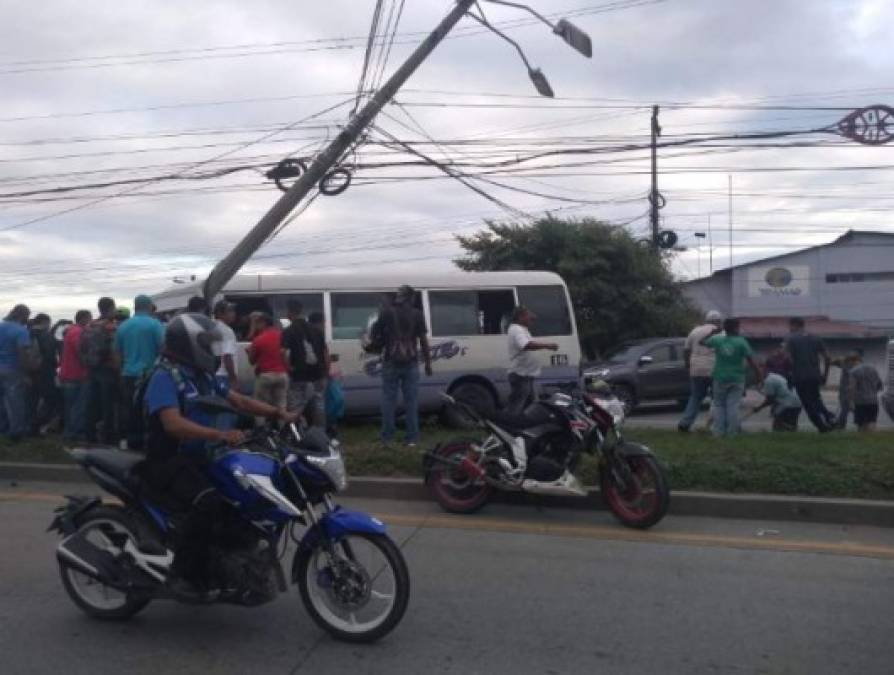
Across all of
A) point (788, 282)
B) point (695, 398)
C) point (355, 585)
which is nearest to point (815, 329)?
point (788, 282)

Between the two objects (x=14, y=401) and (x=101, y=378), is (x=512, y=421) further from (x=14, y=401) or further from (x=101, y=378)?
(x=14, y=401)

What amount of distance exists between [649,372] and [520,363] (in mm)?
9360

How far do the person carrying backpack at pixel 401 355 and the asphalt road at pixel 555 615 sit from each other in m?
2.89

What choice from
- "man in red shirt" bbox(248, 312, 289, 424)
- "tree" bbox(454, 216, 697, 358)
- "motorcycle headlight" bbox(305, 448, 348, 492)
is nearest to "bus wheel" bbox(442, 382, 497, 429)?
"man in red shirt" bbox(248, 312, 289, 424)

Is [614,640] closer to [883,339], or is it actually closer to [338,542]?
[338,542]

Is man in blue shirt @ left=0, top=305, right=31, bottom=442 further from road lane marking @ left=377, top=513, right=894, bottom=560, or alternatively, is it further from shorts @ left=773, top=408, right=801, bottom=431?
shorts @ left=773, top=408, right=801, bottom=431

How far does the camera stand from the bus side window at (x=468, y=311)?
1369 centimetres

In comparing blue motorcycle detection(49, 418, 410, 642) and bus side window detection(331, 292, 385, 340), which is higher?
bus side window detection(331, 292, 385, 340)

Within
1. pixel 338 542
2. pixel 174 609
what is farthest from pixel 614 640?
pixel 174 609

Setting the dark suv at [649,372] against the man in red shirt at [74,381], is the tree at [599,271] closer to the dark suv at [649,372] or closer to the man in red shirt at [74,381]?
the dark suv at [649,372]

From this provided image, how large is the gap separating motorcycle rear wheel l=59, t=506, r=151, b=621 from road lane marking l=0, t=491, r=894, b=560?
279 centimetres

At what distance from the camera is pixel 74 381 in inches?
446

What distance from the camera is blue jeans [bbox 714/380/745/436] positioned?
37.2ft

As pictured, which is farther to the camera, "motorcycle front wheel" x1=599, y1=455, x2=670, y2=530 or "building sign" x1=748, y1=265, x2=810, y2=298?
"building sign" x1=748, y1=265, x2=810, y2=298
